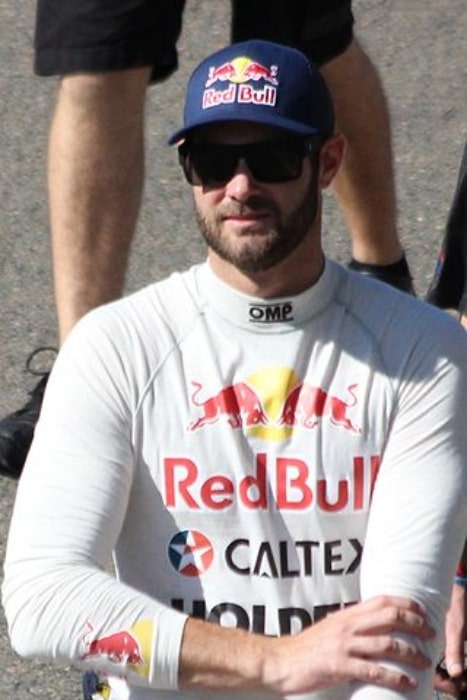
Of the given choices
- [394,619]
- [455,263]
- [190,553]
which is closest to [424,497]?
[394,619]

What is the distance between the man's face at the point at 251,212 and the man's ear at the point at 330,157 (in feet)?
0.32

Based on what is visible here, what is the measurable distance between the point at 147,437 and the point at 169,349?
0.15m

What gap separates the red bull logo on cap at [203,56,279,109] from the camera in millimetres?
3193

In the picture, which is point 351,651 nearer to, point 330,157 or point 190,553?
point 190,553

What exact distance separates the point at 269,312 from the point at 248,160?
0.75ft

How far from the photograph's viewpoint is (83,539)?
10.3 feet

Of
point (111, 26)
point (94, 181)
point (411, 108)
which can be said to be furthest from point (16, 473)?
point (411, 108)

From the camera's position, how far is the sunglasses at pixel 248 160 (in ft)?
10.5

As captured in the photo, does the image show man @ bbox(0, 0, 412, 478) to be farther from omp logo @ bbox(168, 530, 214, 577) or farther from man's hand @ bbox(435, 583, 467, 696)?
omp logo @ bbox(168, 530, 214, 577)

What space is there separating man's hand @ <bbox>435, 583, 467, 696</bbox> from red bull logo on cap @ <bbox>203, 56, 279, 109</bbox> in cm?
95

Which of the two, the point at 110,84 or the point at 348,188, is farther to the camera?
the point at 348,188

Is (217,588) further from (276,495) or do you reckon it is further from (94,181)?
(94,181)

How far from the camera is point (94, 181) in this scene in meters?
4.30

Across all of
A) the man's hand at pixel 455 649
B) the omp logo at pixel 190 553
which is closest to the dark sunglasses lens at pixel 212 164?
the omp logo at pixel 190 553
